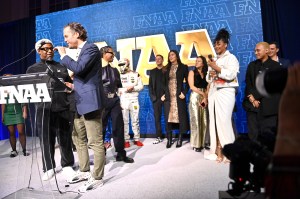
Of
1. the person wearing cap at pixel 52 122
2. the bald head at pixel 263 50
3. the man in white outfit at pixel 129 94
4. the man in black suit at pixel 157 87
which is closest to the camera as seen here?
the person wearing cap at pixel 52 122

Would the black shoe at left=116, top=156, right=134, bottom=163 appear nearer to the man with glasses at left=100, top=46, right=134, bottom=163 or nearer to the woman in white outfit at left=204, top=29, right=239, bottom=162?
the man with glasses at left=100, top=46, right=134, bottom=163

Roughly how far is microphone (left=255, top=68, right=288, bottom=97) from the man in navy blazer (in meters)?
1.74

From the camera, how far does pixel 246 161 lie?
4.08 ft

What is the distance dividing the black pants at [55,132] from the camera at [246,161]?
251cm

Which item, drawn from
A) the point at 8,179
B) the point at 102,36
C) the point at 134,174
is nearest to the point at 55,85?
the point at 134,174

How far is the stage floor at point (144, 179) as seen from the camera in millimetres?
2518

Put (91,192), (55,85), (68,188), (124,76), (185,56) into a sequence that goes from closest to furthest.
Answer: (55,85) < (91,192) < (68,188) < (124,76) < (185,56)

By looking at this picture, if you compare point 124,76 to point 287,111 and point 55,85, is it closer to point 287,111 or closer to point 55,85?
point 55,85

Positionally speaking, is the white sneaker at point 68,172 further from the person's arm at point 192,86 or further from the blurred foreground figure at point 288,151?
the blurred foreground figure at point 288,151

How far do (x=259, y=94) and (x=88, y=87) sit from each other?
231 centimetres

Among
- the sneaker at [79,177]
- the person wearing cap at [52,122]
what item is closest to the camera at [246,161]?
the sneaker at [79,177]

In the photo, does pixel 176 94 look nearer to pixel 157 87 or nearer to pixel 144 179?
pixel 157 87

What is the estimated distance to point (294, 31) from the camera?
498cm

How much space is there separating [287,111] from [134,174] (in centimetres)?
250
